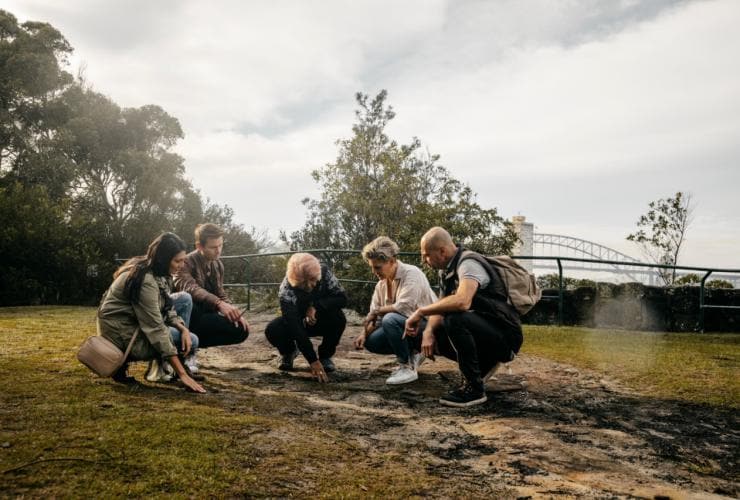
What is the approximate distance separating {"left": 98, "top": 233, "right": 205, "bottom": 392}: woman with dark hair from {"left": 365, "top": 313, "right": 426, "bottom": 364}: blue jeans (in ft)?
4.66

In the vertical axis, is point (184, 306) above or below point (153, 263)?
below

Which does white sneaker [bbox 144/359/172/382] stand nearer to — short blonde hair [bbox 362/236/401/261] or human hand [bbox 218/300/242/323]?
human hand [bbox 218/300/242/323]

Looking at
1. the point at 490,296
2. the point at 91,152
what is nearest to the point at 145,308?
the point at 490,296

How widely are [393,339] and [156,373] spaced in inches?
70.9

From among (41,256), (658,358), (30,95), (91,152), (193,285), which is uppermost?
(30,95)

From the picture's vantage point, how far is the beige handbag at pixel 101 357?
11.6 feet

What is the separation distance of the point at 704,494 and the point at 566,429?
92 centimetres

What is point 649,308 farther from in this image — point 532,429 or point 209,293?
point 209,293

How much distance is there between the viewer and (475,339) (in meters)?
3.72

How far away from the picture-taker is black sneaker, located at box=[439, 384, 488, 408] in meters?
3.65

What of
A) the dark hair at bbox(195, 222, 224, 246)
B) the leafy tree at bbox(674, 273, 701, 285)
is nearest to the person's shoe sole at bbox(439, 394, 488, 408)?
the dark hair at bbox(195, 222, 224, 246)

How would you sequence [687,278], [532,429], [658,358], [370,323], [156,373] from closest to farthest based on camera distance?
1. [532,429]
2. [156,373]
3. [370,323]
4. [658,358]
5. [687,278]

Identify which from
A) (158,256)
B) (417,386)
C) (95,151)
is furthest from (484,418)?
(95,151)

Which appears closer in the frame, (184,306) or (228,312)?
(184,306)
